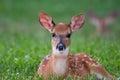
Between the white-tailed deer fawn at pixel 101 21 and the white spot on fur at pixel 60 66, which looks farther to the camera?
the white-tailed deer fawn at pixel 101 21

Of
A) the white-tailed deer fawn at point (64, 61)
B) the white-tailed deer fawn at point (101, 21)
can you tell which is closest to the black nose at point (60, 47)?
the white-tailed deer fawn at point (64, 61)

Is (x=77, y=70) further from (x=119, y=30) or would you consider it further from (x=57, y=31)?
(x=119, y=30)

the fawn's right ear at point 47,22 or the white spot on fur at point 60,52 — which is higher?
the fawn's right ear at point 47,22

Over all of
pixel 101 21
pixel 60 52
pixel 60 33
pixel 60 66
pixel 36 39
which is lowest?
pixel 60 66

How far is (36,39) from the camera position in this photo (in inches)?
568

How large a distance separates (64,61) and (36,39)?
5510 millimetres

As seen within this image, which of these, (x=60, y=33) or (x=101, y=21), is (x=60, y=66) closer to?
(x=60, y=33)

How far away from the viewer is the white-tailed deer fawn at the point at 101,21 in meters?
20.9

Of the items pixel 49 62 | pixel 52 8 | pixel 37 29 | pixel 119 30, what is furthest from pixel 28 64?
pixel 52 8

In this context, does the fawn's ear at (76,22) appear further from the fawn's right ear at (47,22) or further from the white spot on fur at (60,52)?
the white spot on fur at (60,52)

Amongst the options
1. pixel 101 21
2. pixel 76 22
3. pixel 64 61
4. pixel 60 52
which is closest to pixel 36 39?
pixel 76 22

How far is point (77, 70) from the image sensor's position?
927 centimetres

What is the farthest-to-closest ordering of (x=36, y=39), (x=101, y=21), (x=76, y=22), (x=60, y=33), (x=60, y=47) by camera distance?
(x=101, y=21) → (x=36, y=39) → (x=76, y=22) → (x=60, y=33) → (x=60, y=47)

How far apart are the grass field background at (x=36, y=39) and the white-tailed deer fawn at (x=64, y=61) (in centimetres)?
27
